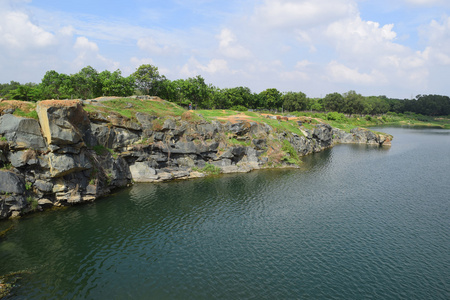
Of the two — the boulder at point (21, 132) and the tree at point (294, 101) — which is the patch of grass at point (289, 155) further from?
the tree at point (294, 101)

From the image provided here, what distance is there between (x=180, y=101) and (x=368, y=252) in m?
88.2

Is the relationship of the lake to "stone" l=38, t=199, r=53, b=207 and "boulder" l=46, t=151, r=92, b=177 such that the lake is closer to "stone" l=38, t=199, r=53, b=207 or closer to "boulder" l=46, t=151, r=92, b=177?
"stone" l=38, t=199, r=53, b=207

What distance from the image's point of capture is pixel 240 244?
31.5m

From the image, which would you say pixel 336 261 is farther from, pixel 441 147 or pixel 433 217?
pixel 441 147

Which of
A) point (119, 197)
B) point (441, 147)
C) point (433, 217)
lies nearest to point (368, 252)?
point (433, 217)

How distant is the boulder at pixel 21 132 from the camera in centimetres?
3797

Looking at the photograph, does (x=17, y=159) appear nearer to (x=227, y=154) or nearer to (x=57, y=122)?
(x=57, y=122)

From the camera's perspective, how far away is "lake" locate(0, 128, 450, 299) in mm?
24281

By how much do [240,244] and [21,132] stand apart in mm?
36113

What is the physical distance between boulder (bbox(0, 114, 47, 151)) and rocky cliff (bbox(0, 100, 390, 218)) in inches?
4.5

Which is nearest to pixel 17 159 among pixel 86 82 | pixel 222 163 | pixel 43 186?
pixel 43 186

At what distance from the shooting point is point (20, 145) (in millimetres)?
38375

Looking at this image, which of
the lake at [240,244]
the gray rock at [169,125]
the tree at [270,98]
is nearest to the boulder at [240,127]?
the gray rock at [169,125]

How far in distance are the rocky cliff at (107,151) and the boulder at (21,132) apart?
0.11 metres
